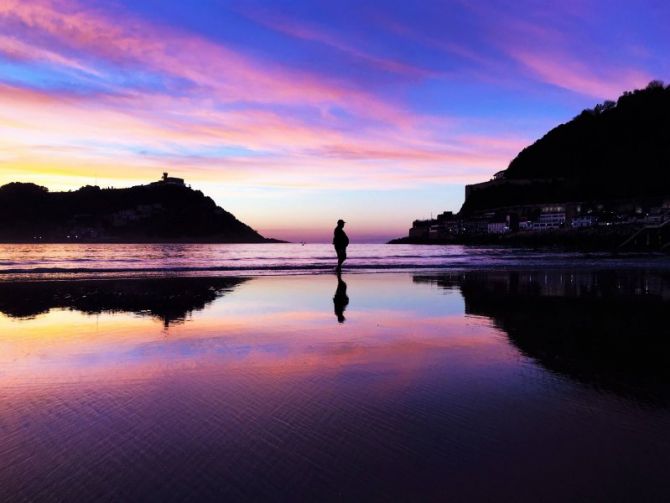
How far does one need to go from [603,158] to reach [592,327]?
179 meters

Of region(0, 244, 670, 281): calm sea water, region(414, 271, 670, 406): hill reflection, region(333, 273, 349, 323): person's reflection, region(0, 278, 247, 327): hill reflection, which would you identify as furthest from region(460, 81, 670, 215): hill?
region(0, 278, 247, 327): hill reflection

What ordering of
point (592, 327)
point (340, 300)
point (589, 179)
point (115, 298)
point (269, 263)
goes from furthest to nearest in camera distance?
point (589, 179)
point (269, 263)
point (115, 298)
point (340, 300)
point (592, 327)

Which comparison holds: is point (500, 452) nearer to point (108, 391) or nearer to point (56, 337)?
point (108, 391)

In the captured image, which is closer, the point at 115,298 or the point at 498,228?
the point at 115,298

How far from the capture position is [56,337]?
7871 mm

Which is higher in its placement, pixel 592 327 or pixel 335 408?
pixel 335 408

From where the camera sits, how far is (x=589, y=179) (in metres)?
165

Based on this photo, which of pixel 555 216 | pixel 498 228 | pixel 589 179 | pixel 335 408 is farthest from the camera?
pixel 498 228

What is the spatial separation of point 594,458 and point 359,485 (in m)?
1.59

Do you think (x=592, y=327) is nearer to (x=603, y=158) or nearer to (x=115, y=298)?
(x=115, y=298)

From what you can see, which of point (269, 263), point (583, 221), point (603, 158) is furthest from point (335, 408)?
point (603, 158)

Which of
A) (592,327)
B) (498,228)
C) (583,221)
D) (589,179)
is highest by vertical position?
(589,179)

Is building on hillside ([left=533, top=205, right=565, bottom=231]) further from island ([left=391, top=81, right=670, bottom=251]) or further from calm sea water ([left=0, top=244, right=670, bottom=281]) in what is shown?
calm sea water ([left=0, top=244, right=670, bottom=281])

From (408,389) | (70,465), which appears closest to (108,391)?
(70,465)
